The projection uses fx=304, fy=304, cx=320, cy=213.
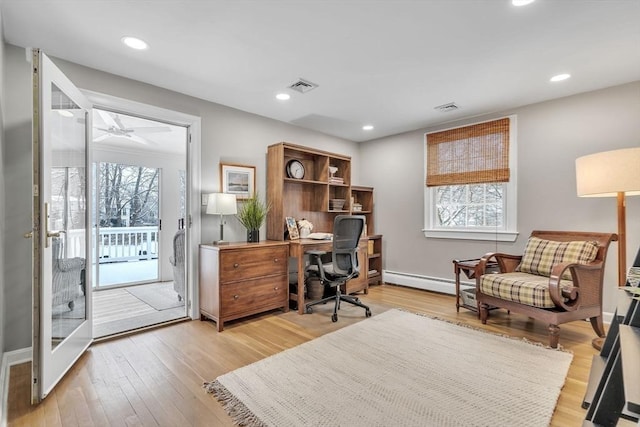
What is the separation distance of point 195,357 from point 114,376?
1.71ft

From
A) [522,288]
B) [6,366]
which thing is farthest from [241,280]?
[522,288]

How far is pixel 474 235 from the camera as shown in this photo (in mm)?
3984

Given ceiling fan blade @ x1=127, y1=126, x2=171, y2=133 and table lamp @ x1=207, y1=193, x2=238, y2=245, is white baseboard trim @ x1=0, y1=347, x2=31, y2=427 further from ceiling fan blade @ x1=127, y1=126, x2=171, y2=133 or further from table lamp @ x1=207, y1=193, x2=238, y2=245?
ceiling fan blade @ x1=127, y1=126, x2=171, y2=133

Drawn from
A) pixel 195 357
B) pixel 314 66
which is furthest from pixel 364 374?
pixel 314 66

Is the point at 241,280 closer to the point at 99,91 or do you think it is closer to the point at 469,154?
the point at 99,91

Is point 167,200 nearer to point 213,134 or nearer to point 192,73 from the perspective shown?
point 213,134

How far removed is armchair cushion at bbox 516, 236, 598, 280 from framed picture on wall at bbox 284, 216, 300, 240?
2.54 metres

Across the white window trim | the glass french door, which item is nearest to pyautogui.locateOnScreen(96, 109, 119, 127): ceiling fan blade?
the glass french door

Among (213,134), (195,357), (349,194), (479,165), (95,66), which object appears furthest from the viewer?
(349,194)

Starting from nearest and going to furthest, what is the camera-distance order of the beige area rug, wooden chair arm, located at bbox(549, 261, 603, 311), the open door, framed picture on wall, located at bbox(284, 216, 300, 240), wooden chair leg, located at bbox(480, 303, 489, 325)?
1. the beige area rug
2. the open door
3. wooden chair arm, located at bbox(549, 261, 603, 311)
4. wooden chair leg, located at bbox(480, 303, 489, 325)
5. framed picture on wall, located at bbox(284, 216, 300, 240)

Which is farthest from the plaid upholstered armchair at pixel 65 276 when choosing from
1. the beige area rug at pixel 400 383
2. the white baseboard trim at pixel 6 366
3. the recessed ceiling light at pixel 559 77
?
the recessed ceiling light at pixel 559 77

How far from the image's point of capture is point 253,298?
124 inches

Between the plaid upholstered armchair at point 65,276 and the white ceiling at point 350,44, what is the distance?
59.5 inches

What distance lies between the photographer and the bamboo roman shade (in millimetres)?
3754
